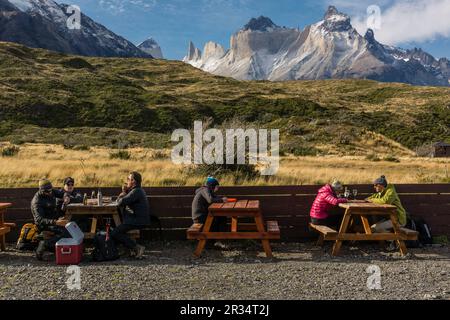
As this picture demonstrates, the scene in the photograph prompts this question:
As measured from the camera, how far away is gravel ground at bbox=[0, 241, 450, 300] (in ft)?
19.8

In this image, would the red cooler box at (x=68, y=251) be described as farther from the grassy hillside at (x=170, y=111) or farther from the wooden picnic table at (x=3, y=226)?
the grassy hillside at (x=170, y=111)

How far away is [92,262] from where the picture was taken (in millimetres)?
7766

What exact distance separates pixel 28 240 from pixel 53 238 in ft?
2.90

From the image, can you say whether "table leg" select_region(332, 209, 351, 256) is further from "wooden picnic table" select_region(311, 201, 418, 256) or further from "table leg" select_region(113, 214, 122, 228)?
"table leg" select_region(113, 214, 122, 228)

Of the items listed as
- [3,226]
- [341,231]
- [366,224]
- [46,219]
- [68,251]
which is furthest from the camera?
[3,226]

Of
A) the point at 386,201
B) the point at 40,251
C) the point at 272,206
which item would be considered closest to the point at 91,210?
the point at 40,251

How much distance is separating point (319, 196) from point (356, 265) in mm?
1689

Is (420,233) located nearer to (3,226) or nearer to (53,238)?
(53,238)

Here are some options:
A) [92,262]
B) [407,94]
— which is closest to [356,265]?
[92,262]

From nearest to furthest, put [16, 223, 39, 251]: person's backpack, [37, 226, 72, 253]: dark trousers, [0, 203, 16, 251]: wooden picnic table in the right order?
[37, 226, 72, 253]: dark trousers < [0, 203, 16, 251]: wooden picnic table < [16, 223, 39, 251]: person's backpack

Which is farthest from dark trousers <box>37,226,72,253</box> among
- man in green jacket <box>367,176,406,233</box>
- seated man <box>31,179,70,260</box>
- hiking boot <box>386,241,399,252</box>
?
hiking boot <box>386,241,399,252</box>

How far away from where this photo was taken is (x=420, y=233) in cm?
892

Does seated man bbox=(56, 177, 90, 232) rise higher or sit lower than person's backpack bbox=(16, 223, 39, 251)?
higher
